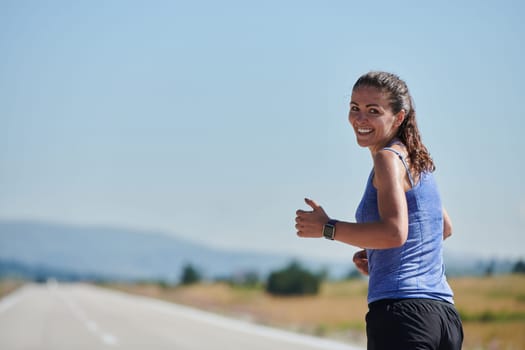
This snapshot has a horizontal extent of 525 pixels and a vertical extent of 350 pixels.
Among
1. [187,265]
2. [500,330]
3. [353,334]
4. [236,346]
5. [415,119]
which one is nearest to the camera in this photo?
[415,119]

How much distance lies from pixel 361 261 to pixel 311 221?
1.82 ft

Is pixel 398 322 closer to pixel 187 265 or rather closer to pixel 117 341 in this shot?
pixel 117 341

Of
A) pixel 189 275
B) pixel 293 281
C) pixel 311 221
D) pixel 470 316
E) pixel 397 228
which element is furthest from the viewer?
pixel 189 275

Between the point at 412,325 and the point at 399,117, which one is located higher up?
the point at 399,117

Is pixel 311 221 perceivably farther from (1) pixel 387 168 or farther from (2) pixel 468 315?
(2) pixel 468 315

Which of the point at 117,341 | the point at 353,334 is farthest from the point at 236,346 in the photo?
the point at 353,334

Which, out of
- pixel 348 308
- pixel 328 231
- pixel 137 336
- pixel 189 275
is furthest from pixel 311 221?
pixel 189 275

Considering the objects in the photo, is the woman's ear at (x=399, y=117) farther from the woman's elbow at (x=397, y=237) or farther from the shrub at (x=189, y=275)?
the shrub at (x=189, y=275)

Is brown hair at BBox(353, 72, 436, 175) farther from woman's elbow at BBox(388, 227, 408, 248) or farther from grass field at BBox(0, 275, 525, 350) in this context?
grass field at BBox(0, 275, 525, 350)

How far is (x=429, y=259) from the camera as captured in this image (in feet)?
9.87

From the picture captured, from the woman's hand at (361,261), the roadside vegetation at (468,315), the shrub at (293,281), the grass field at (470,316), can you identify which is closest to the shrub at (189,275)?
the shrub at (293,281)

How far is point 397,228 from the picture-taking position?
288 cm

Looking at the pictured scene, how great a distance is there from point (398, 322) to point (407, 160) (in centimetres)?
53

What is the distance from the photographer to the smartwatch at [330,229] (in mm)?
3043
